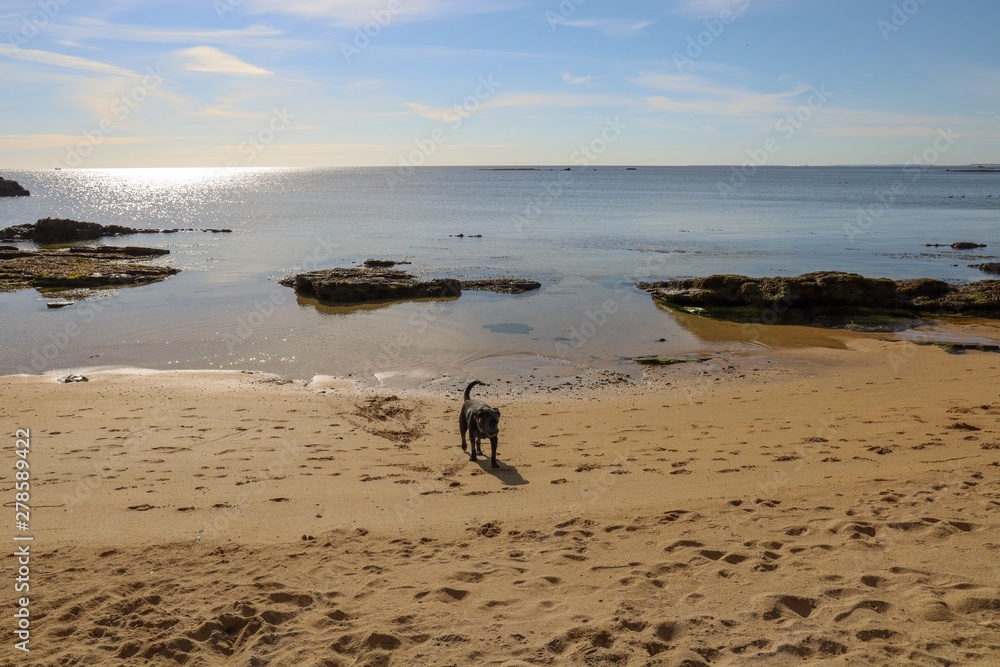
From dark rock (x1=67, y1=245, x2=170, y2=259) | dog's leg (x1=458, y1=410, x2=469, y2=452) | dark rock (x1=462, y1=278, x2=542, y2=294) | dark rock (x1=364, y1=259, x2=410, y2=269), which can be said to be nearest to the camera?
dog's leg (x1=458, y1=410, x2=469, y2=452)

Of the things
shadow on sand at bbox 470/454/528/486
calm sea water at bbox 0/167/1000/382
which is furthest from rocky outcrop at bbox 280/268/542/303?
shadow on sand at bbox 470/454/528/486

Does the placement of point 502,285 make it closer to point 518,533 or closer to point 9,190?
point 518,533

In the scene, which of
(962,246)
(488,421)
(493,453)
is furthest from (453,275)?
(962,246)

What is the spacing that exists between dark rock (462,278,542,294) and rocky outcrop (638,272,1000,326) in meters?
6.71

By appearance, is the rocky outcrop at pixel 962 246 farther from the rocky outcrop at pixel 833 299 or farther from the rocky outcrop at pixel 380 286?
the rocky outcrop at pixel 380 286

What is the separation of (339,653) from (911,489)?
635cm

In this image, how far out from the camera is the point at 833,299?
20.4 m

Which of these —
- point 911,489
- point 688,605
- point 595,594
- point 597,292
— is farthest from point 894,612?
point 597,292

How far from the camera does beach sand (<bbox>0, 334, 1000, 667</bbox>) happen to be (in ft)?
15.6

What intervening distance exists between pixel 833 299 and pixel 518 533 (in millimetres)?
17588

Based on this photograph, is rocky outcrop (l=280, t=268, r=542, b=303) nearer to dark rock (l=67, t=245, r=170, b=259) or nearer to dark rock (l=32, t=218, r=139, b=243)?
dark rock (l=67, t=245, r=170, b=259)

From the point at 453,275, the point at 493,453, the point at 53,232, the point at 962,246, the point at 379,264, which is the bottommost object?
the point at 493,453

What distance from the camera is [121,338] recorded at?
18.0 metres

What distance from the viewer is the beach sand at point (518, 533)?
4.76 meters
